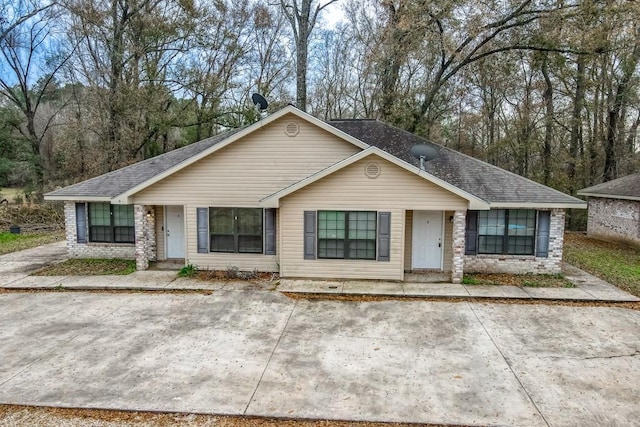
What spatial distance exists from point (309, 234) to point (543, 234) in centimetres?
661

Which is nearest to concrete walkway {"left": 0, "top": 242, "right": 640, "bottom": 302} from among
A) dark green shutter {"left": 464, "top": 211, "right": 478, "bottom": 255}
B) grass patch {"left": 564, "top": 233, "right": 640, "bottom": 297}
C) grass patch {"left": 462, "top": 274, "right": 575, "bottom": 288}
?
grass patch {"left": 462, "top": 274, "right": 575, "bottom": 288}

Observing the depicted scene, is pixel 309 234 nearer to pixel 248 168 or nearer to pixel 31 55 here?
pixel 248 168

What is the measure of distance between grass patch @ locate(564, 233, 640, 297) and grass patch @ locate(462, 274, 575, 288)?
1.45m

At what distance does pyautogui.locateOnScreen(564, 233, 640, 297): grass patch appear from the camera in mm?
11172

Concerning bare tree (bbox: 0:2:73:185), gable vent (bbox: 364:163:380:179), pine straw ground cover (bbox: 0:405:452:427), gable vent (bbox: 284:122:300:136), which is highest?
bare tree (bbox: 0:2:73:185)

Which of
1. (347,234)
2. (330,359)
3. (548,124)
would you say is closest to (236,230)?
(347,234)

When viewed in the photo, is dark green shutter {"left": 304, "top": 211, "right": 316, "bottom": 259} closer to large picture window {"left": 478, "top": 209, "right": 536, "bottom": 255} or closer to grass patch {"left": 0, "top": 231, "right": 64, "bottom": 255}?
large picture window {"left": 478, "top": 209, "right": 536, "bottom": 255}

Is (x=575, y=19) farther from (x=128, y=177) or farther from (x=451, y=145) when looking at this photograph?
(x=128, y=177)

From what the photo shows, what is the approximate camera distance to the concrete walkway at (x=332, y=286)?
9719mm

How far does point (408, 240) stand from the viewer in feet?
38.0

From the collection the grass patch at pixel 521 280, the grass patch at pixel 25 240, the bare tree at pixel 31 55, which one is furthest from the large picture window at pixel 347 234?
the bare tree at pixel 31 55

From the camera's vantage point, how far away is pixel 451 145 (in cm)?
2900

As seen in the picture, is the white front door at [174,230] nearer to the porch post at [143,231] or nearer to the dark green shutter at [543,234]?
the porch post at [143,231]

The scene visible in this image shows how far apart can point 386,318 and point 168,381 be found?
174 inches
